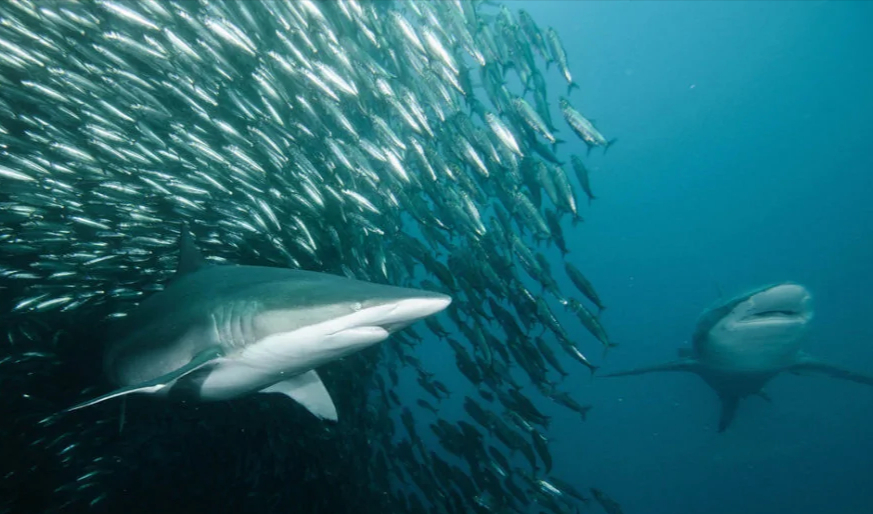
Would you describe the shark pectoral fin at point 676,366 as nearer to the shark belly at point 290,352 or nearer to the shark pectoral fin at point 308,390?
the shark pectoral fin at point 308,390

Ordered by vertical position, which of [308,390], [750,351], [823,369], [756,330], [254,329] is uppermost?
[254,329]

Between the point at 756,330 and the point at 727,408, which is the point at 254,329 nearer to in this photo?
the point at 756,330

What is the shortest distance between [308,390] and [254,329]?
1305mm

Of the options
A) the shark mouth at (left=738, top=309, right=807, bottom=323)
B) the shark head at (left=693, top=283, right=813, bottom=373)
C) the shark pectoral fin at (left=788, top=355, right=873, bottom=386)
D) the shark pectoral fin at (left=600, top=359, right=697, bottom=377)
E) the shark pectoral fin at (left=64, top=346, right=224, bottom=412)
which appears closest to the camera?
the shark pectoral fin at (left=64, top=346, right=224, bottom=412)

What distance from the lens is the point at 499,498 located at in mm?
7340

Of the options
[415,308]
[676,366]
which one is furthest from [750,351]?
[415,308]

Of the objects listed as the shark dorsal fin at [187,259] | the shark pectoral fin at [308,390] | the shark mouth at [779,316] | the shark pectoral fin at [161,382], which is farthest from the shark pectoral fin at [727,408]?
the shark pectoral fin at [161,382]

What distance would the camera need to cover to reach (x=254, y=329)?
2584 mm

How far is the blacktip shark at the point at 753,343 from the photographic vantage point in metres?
7.52

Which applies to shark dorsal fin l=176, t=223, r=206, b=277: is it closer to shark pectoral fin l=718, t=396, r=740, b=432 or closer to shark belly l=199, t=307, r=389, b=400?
shark belly l=199, t=307, r=389, b=400

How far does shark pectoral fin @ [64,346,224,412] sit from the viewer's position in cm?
204

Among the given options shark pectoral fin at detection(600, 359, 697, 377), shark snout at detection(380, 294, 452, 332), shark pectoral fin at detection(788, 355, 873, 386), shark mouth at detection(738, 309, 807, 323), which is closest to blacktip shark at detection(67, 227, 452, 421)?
shark snout at detection(380, 294, 452, 332)

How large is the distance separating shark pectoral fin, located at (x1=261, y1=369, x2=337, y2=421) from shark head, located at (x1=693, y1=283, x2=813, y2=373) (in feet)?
24.4

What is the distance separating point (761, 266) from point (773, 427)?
183ft
